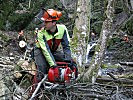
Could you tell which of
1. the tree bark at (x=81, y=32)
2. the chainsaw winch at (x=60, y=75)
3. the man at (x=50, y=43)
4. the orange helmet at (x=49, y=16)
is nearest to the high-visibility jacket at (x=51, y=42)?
the man at (x=50, y=43)

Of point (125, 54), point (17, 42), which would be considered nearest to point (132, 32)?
point (125, 54)

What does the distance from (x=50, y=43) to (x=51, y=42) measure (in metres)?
0.02

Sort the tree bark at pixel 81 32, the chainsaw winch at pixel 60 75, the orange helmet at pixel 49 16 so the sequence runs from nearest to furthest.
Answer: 1. the chainsaw winch at pixel 60 75
2. the orange helmet at pixel 49 16
3. the tree bark at pixel 81 32

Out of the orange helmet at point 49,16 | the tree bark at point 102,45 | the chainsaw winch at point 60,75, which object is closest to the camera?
the chainsaw winch at point 60,75

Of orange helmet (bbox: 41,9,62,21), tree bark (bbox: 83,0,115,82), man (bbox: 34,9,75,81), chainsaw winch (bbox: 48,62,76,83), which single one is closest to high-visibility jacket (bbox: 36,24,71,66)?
man (bbox: 34,9,75,81)

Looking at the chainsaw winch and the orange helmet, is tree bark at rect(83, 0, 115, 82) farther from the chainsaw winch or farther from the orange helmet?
the orange helmet

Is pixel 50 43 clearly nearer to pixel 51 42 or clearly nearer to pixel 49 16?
pixel 51 42

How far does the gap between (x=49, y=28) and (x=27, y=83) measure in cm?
112

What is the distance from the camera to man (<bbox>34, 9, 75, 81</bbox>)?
4375 mm

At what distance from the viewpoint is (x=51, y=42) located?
4.66 m

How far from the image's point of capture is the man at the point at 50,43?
4.38 metres

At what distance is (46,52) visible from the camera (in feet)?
14.5

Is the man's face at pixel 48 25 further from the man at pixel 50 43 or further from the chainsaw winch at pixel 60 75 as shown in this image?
the chainsaw winch at pixel 60 75

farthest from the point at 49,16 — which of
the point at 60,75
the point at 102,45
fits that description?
the point at 102,45
